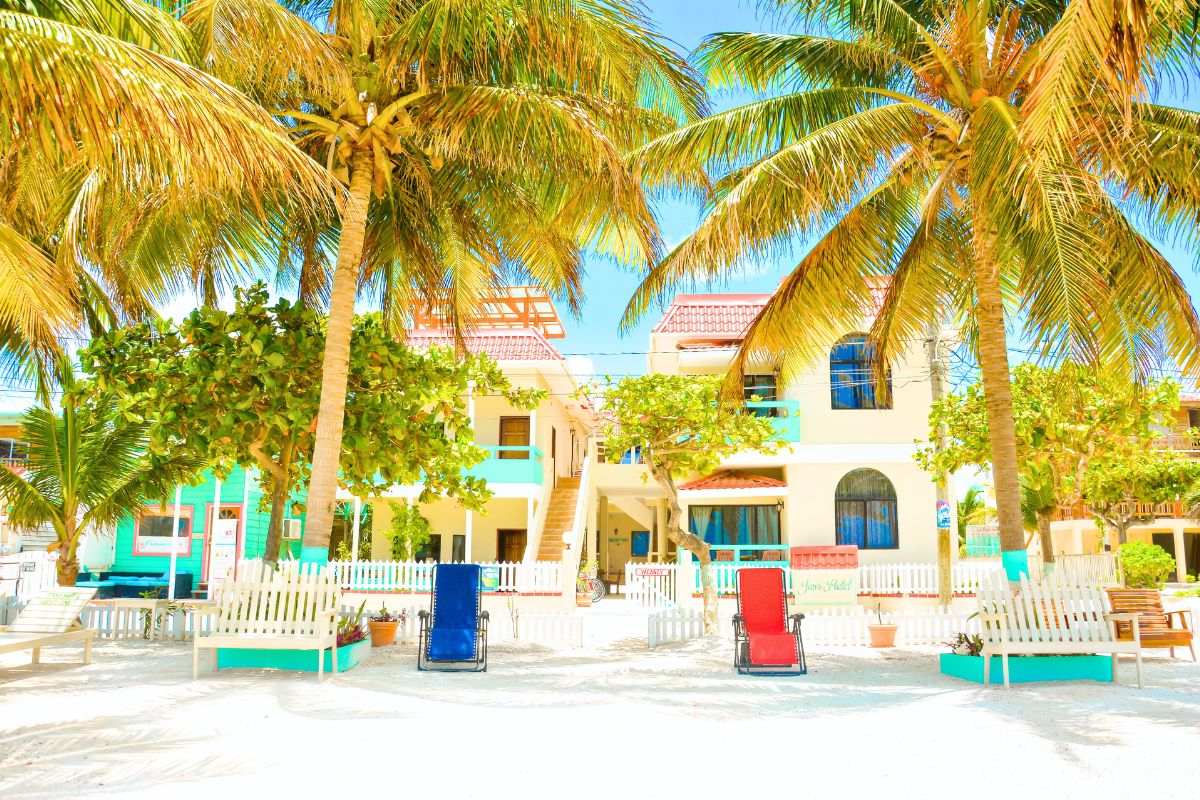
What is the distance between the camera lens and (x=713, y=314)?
75.3 feet

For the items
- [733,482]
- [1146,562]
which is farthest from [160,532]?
[1146,562]

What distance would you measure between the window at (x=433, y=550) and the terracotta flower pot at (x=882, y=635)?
13962 mm

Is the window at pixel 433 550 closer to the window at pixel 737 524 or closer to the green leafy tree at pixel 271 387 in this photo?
the window at pixel 737 524

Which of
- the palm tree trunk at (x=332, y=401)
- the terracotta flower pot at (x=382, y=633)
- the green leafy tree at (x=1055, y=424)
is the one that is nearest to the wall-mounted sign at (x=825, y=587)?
the green leafy tree at (x=1055, y=424)

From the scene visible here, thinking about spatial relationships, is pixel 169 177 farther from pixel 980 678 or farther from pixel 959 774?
pixel 980 678

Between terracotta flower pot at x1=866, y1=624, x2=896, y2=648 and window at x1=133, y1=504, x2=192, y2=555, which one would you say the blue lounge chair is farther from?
window at x1=133, y1=504, x2=192, y2=555

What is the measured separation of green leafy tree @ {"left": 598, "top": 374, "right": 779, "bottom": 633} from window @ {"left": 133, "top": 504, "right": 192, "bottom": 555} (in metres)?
13.9

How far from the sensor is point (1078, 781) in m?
5.00

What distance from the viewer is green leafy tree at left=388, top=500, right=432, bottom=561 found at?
72.5 feet

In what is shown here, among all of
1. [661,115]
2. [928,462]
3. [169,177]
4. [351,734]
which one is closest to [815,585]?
[928,462]

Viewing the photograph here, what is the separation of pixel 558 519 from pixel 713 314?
21.9 feet

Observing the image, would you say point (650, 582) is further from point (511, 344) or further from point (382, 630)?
point (382, 630)

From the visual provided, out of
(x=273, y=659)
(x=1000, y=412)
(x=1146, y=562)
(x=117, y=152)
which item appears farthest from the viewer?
(x=1146, y=562)

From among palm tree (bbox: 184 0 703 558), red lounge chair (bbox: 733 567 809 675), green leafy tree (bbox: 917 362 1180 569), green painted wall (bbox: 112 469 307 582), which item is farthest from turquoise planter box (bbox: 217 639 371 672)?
green painted wall (bbox: 112 469 307 582)
